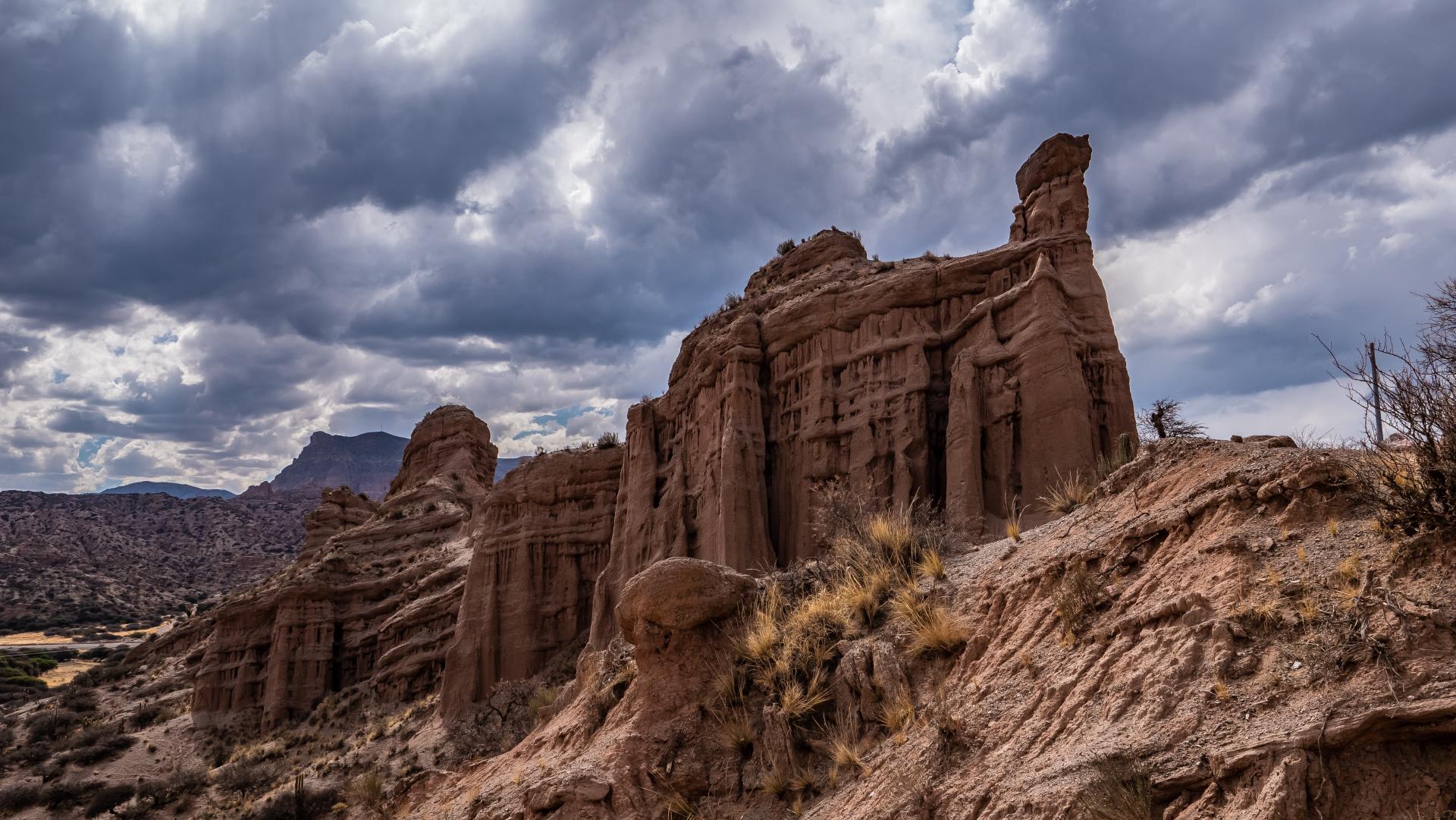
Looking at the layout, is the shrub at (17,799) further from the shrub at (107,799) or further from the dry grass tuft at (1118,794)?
the dry grass tuft at (1118,794)

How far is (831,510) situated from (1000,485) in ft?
30.7

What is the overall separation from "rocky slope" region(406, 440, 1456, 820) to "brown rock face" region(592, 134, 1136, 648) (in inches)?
474

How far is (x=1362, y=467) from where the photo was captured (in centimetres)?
614

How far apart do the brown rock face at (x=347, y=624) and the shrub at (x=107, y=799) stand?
7477mm

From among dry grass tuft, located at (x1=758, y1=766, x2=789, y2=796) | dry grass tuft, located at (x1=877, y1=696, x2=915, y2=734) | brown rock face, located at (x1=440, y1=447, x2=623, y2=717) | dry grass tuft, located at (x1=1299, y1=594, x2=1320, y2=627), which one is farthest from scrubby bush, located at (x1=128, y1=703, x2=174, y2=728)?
dry grass tuft, located at (x1=1299, y1=594, x2=1320, y2=627)

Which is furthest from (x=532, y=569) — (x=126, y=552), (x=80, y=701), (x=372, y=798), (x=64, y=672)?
(x=126, y=552)

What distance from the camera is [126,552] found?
118 meters

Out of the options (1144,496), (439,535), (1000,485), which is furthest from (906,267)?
(439,535)

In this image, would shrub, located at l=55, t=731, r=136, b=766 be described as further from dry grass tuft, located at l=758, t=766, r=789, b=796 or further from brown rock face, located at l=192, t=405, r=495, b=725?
dry grass tuft, located at l=758, t=766, r=789, b=796

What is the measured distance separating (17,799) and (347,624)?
14458 millimetres

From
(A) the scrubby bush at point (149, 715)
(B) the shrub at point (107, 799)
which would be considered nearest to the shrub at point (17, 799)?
(B) the shrub at point (107, 799)

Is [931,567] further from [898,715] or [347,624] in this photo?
[347,624]

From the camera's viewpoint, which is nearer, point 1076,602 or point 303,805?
point 1076,602

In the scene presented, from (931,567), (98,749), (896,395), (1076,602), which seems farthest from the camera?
(98,749)
